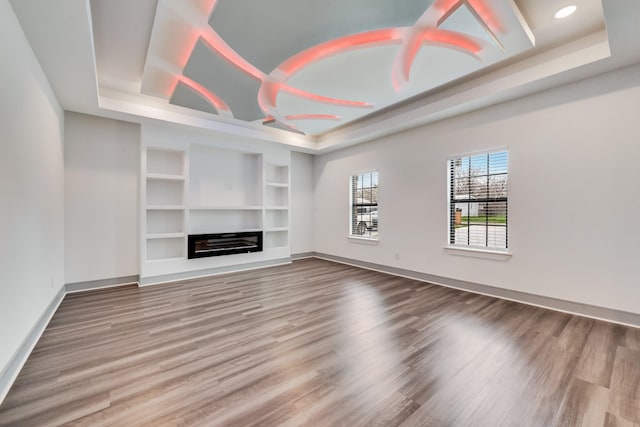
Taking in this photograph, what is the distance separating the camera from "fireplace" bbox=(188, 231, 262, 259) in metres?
5.20

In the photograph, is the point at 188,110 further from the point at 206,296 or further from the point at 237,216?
the point at 206,296

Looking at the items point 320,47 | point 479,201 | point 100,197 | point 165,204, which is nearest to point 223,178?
point 165,204

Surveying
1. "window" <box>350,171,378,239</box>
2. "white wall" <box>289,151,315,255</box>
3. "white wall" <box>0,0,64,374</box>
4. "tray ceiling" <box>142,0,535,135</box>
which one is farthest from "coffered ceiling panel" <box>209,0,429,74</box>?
"white wall" <box>289,151,315,255</box>

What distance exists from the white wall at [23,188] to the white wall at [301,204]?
4.56 metres

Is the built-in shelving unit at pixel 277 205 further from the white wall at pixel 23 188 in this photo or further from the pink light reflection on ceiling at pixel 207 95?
the white wall at pixel 23 188

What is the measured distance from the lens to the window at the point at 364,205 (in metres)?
6.10

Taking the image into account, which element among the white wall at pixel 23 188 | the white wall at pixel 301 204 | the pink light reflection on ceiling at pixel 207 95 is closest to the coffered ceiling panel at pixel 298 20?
the pink light reflection on ceiling at pixel 207 95

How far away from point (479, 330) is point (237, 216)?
195 inches

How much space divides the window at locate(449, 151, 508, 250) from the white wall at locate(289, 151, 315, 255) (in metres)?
3.75

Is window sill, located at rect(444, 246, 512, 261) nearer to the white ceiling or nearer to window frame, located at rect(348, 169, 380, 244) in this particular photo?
window frame, located at rect(348, 169, 380, 244)

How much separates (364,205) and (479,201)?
8.27 feet

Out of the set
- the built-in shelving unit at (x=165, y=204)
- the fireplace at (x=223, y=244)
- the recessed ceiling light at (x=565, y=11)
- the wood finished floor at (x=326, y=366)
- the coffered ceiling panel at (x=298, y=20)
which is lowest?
the wood finished floor at (x=326, y=366)

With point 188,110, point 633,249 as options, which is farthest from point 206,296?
point 633,249

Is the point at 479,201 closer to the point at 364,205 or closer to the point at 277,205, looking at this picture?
the point at 364,205
